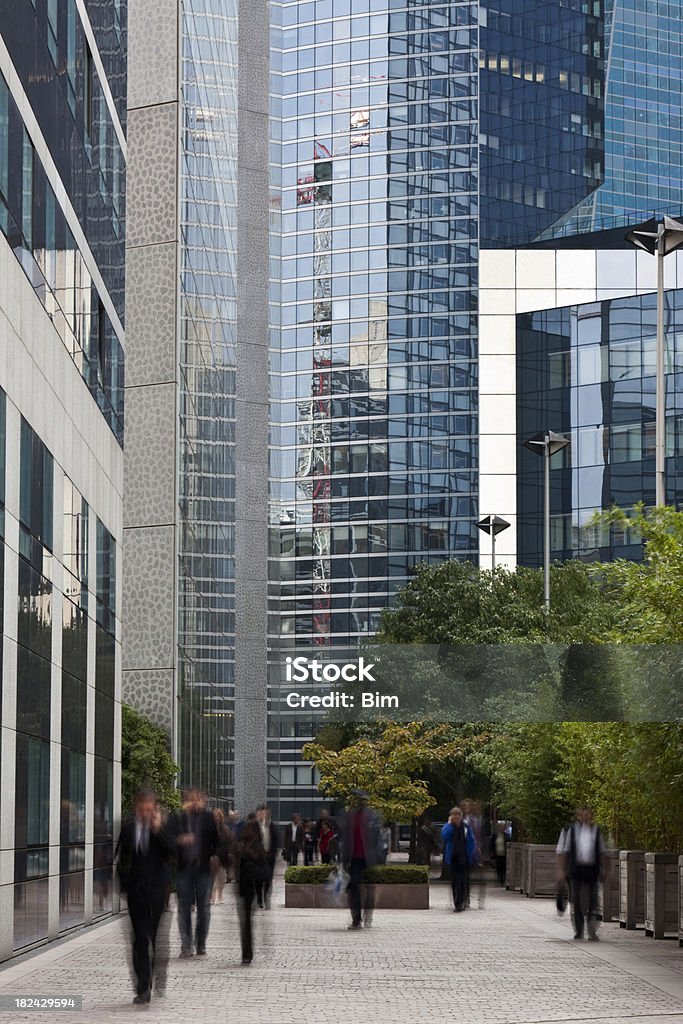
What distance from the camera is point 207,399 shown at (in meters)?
50.2

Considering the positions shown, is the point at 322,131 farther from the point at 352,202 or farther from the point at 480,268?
the point at 480,268

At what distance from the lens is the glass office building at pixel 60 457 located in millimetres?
19672

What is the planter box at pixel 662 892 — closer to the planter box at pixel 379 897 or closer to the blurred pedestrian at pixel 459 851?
the blurred pedestrian at pixel 459 851

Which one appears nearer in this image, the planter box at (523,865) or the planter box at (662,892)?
the planter box at (662,892)

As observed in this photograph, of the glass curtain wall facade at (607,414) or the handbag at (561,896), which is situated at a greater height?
the glass curtain wall facade at (607,414)

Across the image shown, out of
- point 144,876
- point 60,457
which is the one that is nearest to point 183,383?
point 60,457

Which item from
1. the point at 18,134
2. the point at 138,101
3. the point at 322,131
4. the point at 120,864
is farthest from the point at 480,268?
the point at 120,864

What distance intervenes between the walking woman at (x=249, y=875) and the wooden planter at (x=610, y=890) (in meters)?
11.2

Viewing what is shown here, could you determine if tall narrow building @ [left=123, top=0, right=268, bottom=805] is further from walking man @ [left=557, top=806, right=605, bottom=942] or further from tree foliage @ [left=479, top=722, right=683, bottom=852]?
walking man @ [left=557, top=806, right=605, bottom=942]

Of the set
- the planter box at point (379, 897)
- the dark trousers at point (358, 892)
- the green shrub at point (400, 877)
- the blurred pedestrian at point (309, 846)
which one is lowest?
the blurred pedestrian at point (309, 846)

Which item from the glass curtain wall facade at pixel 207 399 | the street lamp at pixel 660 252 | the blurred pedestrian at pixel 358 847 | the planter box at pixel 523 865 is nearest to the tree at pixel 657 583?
the blurred pedestrian at pixel 358 847

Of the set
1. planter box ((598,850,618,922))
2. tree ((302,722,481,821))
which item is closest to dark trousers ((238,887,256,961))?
planter box ((598,850,618,922))

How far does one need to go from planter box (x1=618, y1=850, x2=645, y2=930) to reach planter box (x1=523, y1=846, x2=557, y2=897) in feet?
37.5

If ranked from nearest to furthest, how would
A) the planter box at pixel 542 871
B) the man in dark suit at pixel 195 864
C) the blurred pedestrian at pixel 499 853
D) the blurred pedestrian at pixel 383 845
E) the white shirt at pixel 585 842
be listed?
the man in dark suit at pixel 195 864
the white shirt at pixel 585 842
the blurred pedestrian at pixel 383 845
the planter box at pixel 542 871
the blurred pedestrian at pixel 499 853
